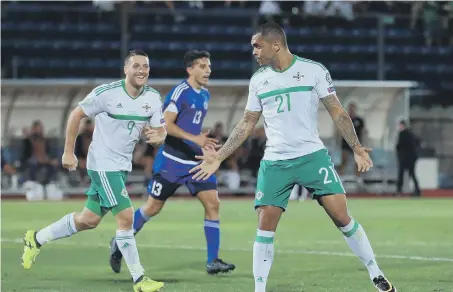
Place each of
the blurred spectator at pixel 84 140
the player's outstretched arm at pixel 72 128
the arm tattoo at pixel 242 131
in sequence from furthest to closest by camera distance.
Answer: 1. the blurred spectator at pixel 84 140
2. the player's outstretched arm at pixel 72 128
3. the arm tattoo at pixel 242 131

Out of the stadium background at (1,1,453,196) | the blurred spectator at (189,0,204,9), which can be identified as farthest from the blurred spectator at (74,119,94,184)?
the blurred spectator at (189,0,204,9)

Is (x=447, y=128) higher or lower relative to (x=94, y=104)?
lower

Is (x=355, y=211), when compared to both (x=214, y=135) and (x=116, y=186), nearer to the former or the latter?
(x=214, y=135)

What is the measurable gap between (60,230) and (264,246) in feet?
9.30

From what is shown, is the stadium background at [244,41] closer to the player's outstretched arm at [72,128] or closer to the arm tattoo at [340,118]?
the player's outstretched arm at [72,128]

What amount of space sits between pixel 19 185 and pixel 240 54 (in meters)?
9.62

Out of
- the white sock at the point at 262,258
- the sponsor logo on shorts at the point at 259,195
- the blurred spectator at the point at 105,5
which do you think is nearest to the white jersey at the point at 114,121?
the sponsor logo on shorts at the point at 259,195

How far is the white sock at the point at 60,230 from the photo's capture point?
35.0ft

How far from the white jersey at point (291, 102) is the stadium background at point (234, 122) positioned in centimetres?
161

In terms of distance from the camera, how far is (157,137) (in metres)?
10.2

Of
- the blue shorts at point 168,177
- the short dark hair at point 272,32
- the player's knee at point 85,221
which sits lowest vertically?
the player's knee at point 85,221

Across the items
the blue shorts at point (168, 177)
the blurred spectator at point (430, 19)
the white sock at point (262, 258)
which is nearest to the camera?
the white sock at point (262, 258)

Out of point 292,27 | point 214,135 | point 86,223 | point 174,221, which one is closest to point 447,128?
point 292,27

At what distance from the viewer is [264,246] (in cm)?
856
